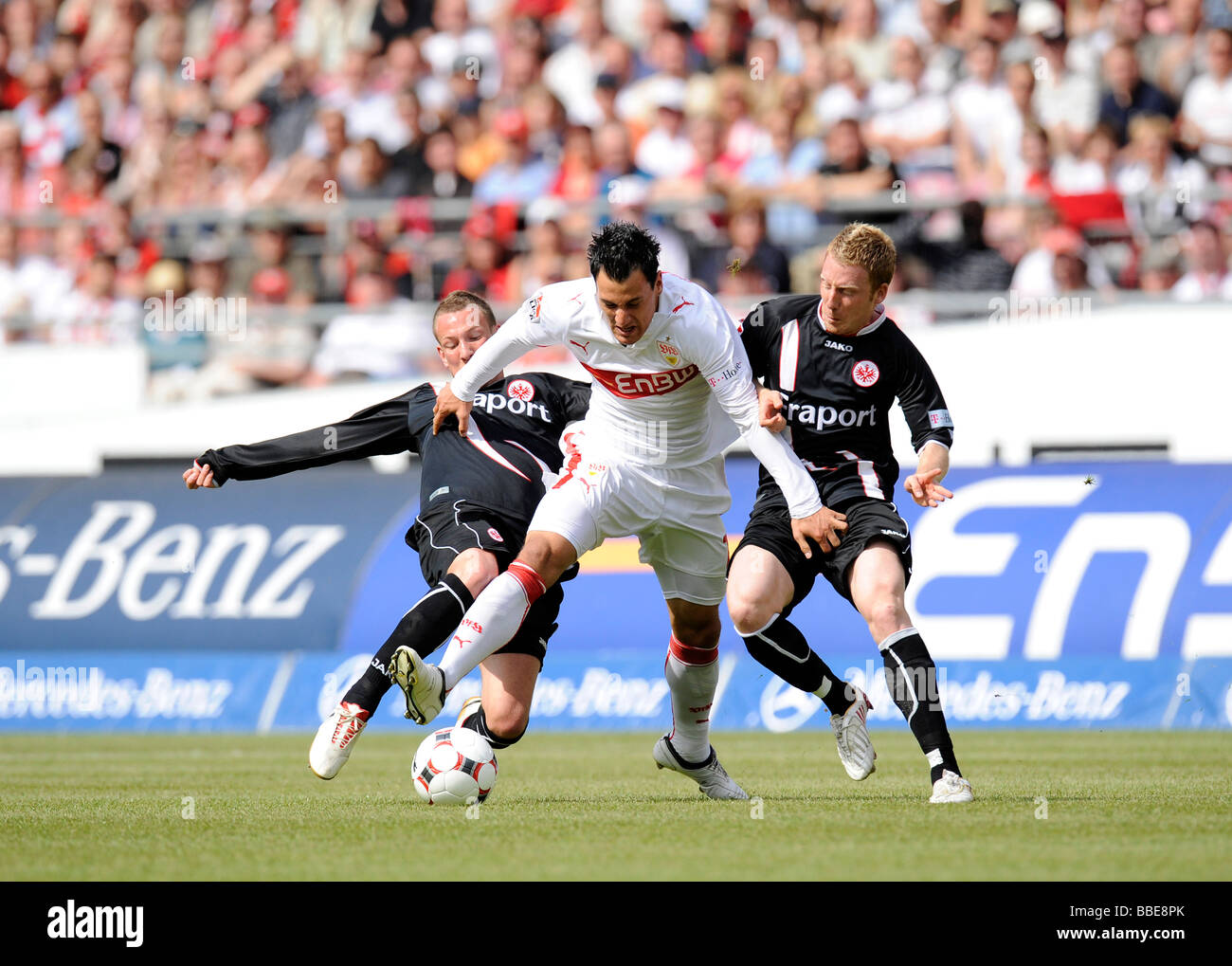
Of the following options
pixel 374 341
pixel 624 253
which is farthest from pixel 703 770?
pixel 374 341

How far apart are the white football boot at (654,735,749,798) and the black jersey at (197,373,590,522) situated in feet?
4.26

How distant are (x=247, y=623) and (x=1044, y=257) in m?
7.66

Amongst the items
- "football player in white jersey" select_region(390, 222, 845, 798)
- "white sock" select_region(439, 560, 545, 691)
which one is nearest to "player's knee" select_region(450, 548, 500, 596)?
"football player in white jersey" select_region(390, 222, 845, 798)

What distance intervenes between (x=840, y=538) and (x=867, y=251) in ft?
4.03

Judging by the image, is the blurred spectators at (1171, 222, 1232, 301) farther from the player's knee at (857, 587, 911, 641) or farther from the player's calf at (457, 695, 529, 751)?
the player's calf at (457, 695, 529, 751)

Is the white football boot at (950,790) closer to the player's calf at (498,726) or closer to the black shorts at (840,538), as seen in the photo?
the black shorts at (840,538)

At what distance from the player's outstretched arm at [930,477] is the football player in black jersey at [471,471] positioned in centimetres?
171

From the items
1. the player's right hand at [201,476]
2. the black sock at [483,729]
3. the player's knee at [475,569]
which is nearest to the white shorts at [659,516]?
the player's knee at [475,569]

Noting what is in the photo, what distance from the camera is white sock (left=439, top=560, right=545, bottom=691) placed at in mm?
7062

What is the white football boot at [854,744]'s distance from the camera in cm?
806

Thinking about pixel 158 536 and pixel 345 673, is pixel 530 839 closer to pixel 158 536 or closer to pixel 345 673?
pixel 345 673

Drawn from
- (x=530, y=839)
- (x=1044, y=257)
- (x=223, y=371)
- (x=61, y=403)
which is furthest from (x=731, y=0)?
(x=530, y=839)
